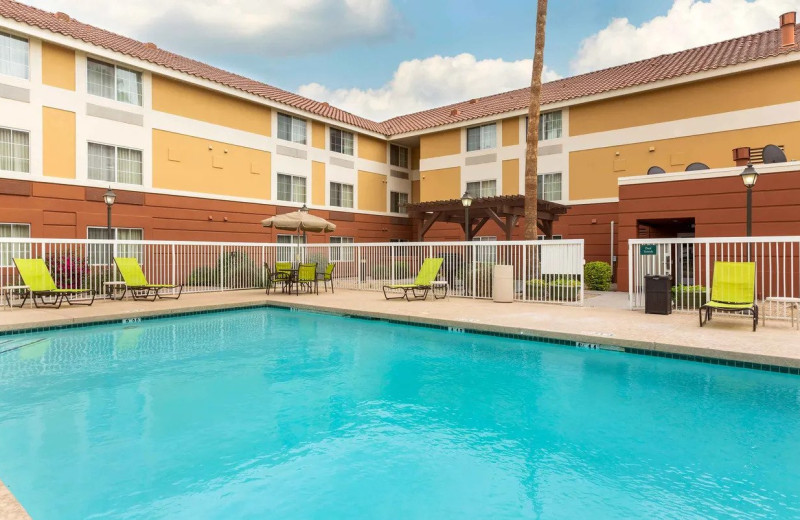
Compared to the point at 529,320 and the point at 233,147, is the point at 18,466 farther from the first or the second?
the point at 233,147

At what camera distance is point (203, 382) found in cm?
576

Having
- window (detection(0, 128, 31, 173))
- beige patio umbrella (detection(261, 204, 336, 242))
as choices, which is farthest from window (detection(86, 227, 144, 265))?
beige patio umbrella (detection(261, 204, 336, 242))

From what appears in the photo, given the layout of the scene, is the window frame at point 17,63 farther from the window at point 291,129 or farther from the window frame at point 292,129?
the window at point 291,129

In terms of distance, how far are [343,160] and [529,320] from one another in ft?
57.4

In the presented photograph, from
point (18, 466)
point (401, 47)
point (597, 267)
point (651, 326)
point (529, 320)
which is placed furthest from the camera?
point (401, 47)


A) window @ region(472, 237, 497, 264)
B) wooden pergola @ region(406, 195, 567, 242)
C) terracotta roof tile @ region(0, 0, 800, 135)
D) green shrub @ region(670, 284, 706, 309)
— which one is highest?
terracotta roof tile @ region(0, 0, 800, 135)

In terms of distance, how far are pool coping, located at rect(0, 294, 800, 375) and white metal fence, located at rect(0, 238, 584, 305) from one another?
112 inches

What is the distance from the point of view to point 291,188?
72.7 feet

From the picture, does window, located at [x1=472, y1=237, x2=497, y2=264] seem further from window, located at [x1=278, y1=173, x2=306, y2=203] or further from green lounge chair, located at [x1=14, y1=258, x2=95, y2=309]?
window, located at [x1=278, y1=173, x2=306, y2=203]

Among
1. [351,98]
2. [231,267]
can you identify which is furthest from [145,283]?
[351,98]

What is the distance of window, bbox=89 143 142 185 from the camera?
15.8 meters

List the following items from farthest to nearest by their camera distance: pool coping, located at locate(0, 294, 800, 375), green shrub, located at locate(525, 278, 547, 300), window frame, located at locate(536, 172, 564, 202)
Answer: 1. window frame, located at locate(536, 172, 564, 202)
2. green shrub, located at locate(525, 278, 547, 300)
3. pool coping, located at locate(0, 294, 800, 375)

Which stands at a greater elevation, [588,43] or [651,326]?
[588,43]

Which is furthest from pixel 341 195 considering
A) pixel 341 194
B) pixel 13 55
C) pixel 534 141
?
pixel 13 55
